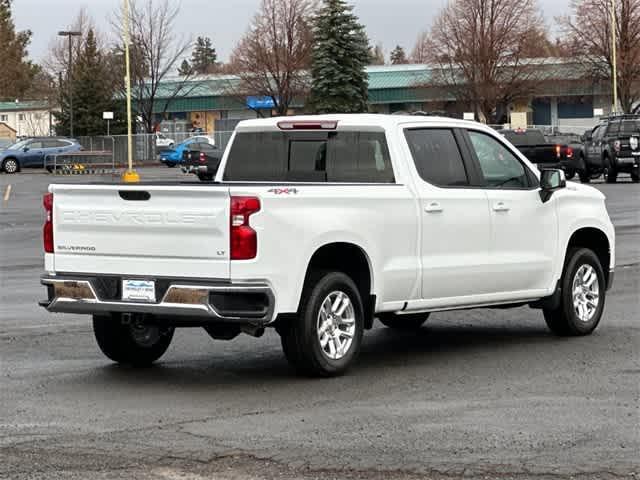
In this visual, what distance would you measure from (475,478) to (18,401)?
3.54 meters

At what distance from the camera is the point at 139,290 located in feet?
31.1

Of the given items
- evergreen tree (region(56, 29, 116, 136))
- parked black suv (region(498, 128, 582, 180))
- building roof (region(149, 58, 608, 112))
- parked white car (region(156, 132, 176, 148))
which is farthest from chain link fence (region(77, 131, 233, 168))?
parked black suv (region(498, 128, 582, 180))

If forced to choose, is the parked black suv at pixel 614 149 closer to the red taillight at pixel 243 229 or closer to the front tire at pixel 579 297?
the front tire at pixel 579 297

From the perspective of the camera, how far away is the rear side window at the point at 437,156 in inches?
423

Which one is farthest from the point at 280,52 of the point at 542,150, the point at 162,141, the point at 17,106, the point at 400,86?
the point at 17,106

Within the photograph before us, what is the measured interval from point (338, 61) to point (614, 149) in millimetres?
35861

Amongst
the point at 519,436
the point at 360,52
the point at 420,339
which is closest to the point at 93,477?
the point at 519,436

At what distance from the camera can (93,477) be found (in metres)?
6.78

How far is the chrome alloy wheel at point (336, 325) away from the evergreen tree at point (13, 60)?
132087 millimetres

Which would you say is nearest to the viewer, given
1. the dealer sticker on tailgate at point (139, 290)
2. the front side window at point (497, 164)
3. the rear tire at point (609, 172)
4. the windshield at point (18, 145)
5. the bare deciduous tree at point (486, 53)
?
the dealer sticker on tailgate at point (139, 290)

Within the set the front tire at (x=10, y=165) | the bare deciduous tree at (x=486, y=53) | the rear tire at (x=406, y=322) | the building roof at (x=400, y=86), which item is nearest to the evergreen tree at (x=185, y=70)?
the building roof at (x=400, y=86)

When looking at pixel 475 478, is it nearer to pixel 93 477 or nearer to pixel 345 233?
pixel 93 477

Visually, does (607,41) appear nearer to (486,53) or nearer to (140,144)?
(486,53)

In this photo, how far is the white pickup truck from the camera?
30.2 ft
